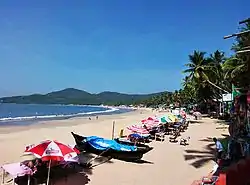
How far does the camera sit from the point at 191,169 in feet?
39.7

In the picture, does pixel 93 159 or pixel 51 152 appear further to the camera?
pixel 93 159

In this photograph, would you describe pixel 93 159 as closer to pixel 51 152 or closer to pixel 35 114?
pixel 51 152

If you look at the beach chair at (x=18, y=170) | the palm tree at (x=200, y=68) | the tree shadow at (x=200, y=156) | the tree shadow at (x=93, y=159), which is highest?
the palm tree at (x=200, y=68)

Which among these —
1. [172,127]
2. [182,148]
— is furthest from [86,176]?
[172,127]

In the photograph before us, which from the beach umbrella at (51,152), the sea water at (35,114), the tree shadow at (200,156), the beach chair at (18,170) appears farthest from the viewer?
the sea water at (35,114)

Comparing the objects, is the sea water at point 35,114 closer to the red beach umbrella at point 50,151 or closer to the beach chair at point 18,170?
the beach chair at point 18,170

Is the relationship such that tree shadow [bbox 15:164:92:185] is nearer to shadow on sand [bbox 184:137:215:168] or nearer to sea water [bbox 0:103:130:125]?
shadow on sand [bbox 184:137:215:168]

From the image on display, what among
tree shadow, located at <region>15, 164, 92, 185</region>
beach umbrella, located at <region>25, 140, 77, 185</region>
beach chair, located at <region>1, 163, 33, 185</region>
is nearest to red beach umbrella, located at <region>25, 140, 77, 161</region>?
beach umbrella, located at <region>25, 140, 77, 185</region>

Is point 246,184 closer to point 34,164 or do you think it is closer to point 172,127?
point 34,164

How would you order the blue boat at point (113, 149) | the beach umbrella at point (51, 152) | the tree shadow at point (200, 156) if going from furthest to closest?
the blue boat at point (113, 149), the tree shadow at point (200, 156), the beach umbrella at point (51, 152)

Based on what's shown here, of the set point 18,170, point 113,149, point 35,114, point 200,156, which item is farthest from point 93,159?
point 35,114

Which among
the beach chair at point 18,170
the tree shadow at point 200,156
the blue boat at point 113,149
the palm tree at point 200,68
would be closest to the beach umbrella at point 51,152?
the beach chair at point 18,170

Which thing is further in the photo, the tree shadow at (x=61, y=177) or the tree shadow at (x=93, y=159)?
the tree shadow at (x=93, y=159)

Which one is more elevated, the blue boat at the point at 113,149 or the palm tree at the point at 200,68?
the palm tree at the point at 200,68
